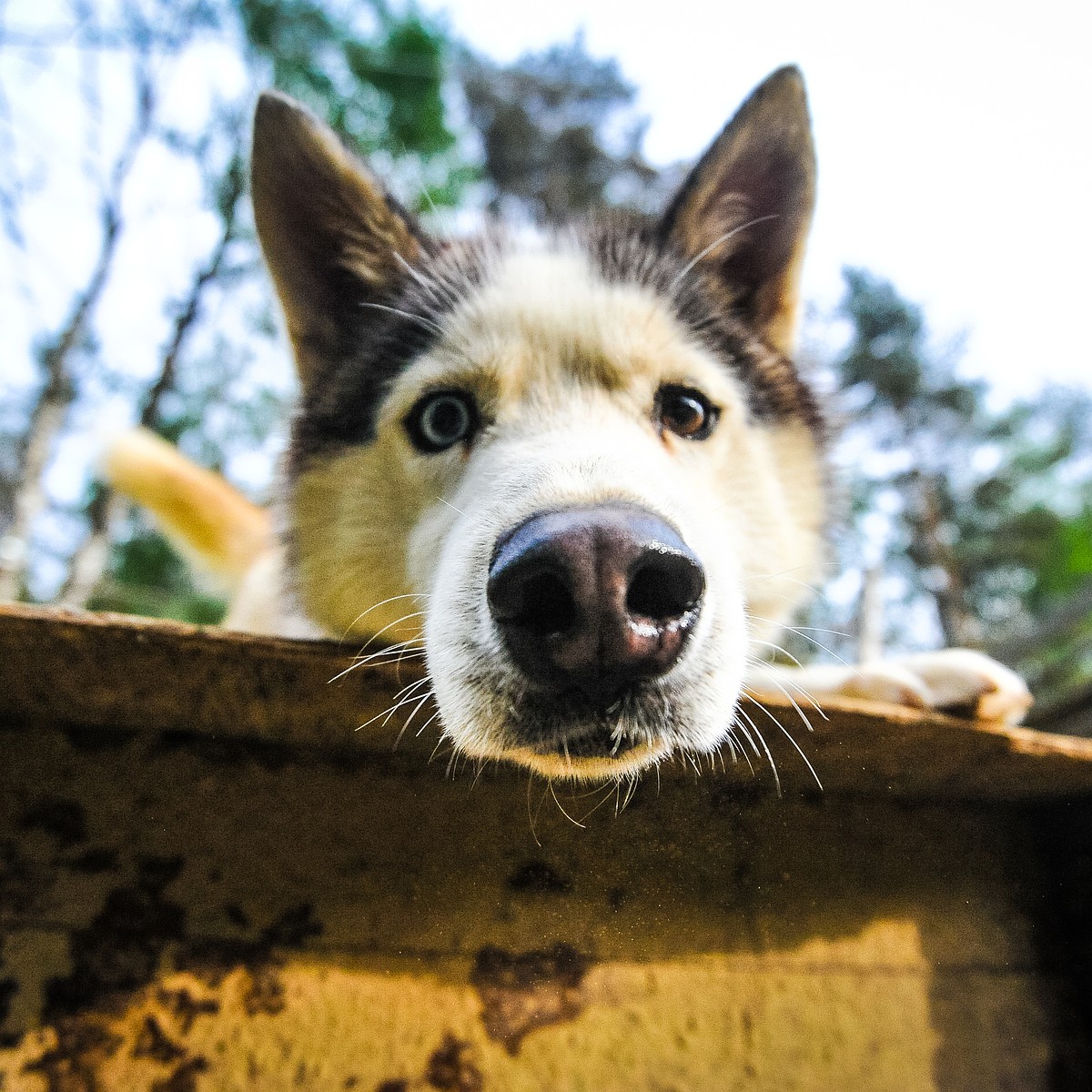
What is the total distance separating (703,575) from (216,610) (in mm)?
11330

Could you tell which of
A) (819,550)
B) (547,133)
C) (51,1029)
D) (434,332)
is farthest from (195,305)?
(51,1029)

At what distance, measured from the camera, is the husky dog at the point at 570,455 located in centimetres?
102

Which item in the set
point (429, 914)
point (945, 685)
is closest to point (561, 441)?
point (429, 914)

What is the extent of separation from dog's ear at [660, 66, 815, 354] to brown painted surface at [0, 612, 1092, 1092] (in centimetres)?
166

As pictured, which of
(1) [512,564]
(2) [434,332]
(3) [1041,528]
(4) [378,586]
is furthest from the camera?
(3) [1041,528]

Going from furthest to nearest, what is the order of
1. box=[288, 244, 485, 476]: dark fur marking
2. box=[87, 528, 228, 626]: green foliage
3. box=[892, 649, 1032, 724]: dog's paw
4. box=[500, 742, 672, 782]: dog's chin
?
1. box=[87, 528, 228, 626]: green foliage
2. box=[288, 244, 485, 476]: dark fur marking
3. box=[892, 649, 1032, 724]: dog's paw
4. box=[500, 742, 672, 782]: dog's chin

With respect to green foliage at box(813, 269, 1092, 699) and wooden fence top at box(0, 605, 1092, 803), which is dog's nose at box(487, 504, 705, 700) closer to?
wooden fence top at box(0, 605, 1092, 803)

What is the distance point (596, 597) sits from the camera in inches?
36.6

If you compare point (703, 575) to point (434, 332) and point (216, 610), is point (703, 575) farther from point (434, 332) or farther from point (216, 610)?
point (216, 610)

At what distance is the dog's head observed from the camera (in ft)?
3.33

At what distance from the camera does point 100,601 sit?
32.7 feet

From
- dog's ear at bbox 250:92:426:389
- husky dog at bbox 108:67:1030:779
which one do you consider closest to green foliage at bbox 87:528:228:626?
husky dog at bbox 108:67:1030:779

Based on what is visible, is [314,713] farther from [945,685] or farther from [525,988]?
[945,685]

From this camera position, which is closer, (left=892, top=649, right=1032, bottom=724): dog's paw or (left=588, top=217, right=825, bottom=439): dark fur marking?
(left=892, top=649, right=1032, bottom=724): dog's paw
